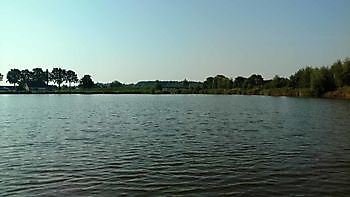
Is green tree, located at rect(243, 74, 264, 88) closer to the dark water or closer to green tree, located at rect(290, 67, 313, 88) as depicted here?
green tree, located at rect(290, 67, 313, 88)

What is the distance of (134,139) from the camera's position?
25.3m

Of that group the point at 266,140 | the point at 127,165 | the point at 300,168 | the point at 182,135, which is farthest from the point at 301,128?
the point at 127,165

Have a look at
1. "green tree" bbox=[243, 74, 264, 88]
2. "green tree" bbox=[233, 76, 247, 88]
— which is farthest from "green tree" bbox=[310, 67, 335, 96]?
"green tree" bbox=[233, 76, 247, 88]

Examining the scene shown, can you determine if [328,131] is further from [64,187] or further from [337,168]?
[64,187]

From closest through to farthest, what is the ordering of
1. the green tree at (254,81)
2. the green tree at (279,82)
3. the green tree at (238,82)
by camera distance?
the green tree at (279,82)
the green tree at (254,81)
the green tree at (238,82)

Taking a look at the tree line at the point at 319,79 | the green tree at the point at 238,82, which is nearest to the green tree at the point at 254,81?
the green tree at the point at 238,82

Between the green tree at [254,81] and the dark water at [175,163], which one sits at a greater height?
the green tree at [254,81]

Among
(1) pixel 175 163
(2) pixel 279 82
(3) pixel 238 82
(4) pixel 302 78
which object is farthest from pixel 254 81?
(1) pixel 175 163

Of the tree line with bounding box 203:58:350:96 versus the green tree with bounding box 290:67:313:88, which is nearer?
the tree line with bounding box 203:58:350:96

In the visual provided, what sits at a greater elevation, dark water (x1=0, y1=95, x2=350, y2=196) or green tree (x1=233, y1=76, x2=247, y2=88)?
green tree (x1=233, y1=76, x2=247, y2=88)

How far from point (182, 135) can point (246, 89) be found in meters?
137

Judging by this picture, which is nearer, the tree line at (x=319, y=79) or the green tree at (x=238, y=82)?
the tree line at (x=319, y=79)

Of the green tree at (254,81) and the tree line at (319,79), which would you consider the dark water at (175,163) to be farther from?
the green tree at (254,81)

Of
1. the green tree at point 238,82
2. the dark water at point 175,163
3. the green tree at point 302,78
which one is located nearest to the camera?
the dark water at point 175,163
